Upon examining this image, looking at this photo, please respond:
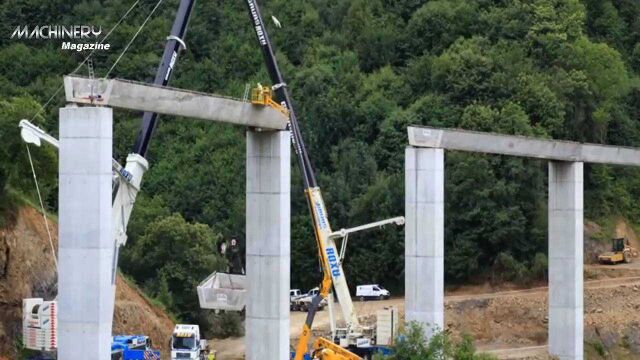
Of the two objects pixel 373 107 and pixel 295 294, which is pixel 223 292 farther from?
pixel 373 107

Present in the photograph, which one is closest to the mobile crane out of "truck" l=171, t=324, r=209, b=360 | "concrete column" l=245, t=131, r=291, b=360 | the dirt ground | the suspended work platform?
the suspended work platform

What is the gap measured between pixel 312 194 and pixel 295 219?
21996 millimetres

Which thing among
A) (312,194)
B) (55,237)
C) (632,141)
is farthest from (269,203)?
(632,141)

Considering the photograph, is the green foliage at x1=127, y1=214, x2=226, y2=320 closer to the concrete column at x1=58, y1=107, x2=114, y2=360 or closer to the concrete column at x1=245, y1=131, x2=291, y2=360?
the concrete column at x1=245, y1=131, x2=291, y2=360

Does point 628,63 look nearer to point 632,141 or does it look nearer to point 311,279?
point 632,141

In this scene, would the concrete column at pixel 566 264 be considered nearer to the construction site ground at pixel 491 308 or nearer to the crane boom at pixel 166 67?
the construction site ground at pixel 491 308

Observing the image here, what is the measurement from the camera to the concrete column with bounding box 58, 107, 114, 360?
37.7 meters

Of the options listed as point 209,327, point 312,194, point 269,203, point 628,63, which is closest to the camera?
point 269,203

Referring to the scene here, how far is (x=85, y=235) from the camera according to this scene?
37844mm

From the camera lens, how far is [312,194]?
63438mm

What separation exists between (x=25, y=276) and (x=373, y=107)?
32.6 meters

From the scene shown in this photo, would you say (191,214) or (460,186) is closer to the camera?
(460,186)

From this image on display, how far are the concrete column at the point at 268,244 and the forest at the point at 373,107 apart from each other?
67.8 ft

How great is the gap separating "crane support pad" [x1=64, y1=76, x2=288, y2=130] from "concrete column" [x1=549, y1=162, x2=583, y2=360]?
52.0ft
